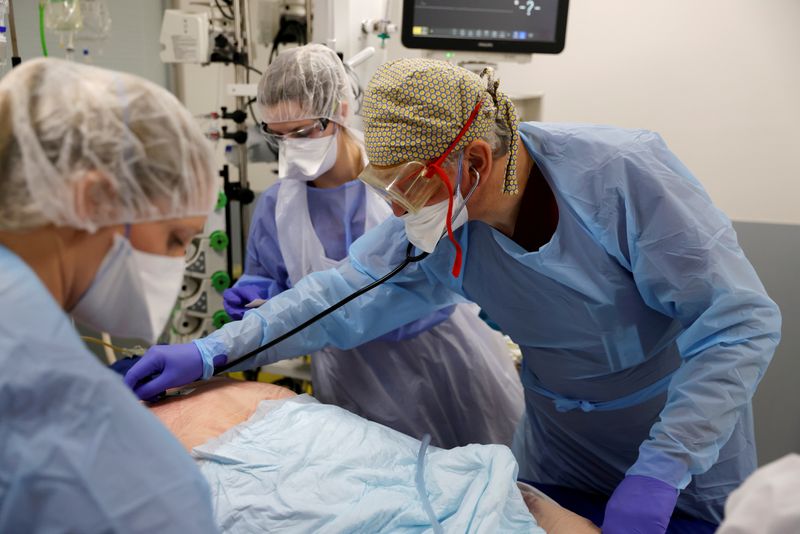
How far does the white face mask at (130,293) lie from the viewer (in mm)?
755

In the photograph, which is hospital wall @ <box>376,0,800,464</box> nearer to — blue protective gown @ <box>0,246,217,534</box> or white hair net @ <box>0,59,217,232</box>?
white hair net @ <box>0,59,217,232</box>

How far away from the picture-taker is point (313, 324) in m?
1.50

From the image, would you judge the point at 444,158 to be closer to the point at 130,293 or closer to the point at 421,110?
the point at 421,110

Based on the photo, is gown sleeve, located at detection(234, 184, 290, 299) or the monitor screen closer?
gown sleeve, located at detection(234, 184, 290, 299)

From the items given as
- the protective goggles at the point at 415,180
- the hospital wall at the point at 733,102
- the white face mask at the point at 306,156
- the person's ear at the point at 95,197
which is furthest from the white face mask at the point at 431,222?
the hospital wall at the point at 733,102

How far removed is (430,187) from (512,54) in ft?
3.98

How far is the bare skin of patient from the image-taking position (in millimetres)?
1303

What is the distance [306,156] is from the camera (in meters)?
1.69

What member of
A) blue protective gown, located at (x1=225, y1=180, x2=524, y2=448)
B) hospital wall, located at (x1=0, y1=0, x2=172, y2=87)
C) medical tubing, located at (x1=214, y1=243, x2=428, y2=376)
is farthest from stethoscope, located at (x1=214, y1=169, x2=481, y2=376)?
hospital wall, located at (x1=0, y1=0, x2=172, y2=87)

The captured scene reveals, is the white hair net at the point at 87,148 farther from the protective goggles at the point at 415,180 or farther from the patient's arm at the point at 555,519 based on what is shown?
the patient's arm at the point at 555,519

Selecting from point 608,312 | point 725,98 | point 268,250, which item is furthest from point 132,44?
point 608,312

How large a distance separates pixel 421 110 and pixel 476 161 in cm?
16

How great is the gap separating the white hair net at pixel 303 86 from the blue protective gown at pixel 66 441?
3.56 ft

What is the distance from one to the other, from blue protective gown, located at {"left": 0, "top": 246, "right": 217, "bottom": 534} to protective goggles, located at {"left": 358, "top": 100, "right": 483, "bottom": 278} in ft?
2.15
